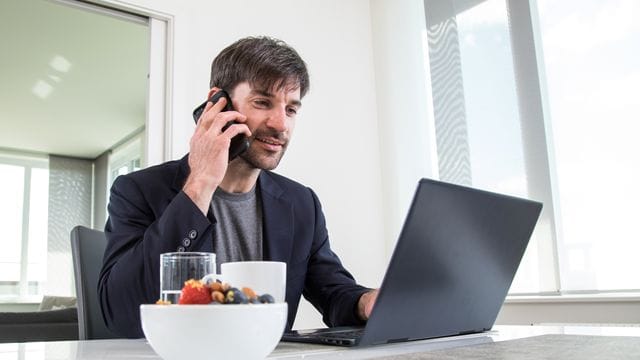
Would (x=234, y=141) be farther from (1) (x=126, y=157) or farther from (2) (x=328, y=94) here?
(1) (x=126, y=157)

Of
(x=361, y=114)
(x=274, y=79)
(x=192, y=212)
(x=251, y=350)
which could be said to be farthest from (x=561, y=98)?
(x=251, y=350)

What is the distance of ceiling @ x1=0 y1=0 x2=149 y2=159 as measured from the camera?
400 centimetres

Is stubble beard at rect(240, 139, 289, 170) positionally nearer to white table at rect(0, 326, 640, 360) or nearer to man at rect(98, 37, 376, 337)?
man at rect(98, 37, 376, 337)

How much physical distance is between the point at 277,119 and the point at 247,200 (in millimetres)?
220

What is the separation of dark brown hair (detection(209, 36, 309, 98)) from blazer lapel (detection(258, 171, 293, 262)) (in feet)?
0.81

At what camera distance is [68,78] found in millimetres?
5211

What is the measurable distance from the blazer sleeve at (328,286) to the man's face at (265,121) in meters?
0.25

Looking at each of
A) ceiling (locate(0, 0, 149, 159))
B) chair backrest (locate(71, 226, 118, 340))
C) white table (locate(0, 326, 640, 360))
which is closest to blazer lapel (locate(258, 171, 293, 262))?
chair backrest (locate(71, 226, 118, 340))

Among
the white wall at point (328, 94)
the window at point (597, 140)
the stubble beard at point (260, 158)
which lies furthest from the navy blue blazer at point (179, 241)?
the white wall at point (328, 94)

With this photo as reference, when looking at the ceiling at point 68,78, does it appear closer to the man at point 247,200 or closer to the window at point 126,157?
the window at point 126,157

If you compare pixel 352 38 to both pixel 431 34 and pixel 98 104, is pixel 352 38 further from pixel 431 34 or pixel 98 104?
pixel 98 104

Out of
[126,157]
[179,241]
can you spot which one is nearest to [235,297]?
[179,241]

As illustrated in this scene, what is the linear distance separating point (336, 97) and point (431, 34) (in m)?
0.60

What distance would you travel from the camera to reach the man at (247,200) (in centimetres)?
117
